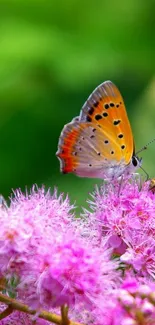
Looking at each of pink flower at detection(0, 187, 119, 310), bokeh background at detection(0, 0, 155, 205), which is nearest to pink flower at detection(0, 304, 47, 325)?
pink flower at detection(0, 187, 119, 310)

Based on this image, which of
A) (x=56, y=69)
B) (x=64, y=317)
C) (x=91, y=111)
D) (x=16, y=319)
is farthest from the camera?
(x=56, y=69)

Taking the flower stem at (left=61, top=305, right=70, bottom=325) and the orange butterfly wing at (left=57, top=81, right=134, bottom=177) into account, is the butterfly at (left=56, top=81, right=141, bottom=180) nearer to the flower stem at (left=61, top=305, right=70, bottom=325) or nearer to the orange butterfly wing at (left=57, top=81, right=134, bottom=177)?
→ the orange butterfly wing at (left=57, top=81, right=134, bottom=177)

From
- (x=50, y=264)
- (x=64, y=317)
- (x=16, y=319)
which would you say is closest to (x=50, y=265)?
(x=50, y=264)

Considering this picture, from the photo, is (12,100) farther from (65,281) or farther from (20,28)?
(65,281)

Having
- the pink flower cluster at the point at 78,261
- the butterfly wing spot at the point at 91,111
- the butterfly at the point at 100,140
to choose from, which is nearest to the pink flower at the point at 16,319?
the pink flower cluster at the point at 78,261

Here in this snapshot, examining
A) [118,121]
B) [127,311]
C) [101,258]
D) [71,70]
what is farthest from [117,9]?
[127,311]

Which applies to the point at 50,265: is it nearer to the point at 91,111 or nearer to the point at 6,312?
the point at 6,312

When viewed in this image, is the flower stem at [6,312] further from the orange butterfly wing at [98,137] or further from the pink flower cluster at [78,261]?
the orange butterfly wing at [98,137]
